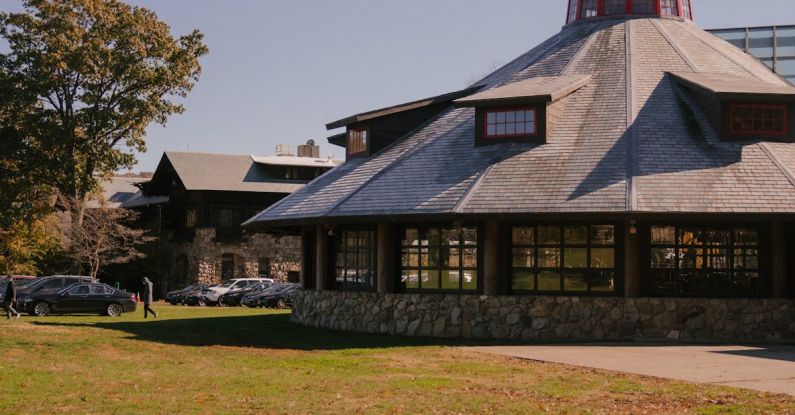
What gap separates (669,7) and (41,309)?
24.1m

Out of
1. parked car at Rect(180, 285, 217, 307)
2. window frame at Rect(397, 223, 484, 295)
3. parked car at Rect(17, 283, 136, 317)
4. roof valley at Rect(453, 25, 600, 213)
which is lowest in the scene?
parked car at Rect(180, 285, 217, 307)

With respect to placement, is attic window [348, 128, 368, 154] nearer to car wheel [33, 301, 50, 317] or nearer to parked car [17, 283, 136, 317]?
parked car [17, 283, 136, 317]

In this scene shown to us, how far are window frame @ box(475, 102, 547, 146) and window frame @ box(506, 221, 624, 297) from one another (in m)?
2.83

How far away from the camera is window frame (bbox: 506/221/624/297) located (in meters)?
26.5

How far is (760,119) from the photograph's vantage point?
28.4 meters

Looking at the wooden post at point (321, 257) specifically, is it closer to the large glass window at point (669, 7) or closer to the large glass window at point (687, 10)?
the large glass window at point (669, 7)

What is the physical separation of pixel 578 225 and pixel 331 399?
12.6 m

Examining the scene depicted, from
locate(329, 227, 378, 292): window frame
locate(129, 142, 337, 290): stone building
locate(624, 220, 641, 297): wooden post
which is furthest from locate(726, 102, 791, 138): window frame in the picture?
locate(129, 142, 337, 290): stone building

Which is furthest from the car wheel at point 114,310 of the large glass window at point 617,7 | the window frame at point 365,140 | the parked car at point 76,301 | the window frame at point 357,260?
the large glass window at point 617,7

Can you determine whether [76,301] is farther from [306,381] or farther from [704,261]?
[704,261]

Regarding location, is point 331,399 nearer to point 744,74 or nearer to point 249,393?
point 249,393

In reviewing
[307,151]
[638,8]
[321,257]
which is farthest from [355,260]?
[307,151]

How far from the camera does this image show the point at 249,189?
231 ft

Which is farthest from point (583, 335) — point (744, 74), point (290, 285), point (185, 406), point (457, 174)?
point (290, 285)
